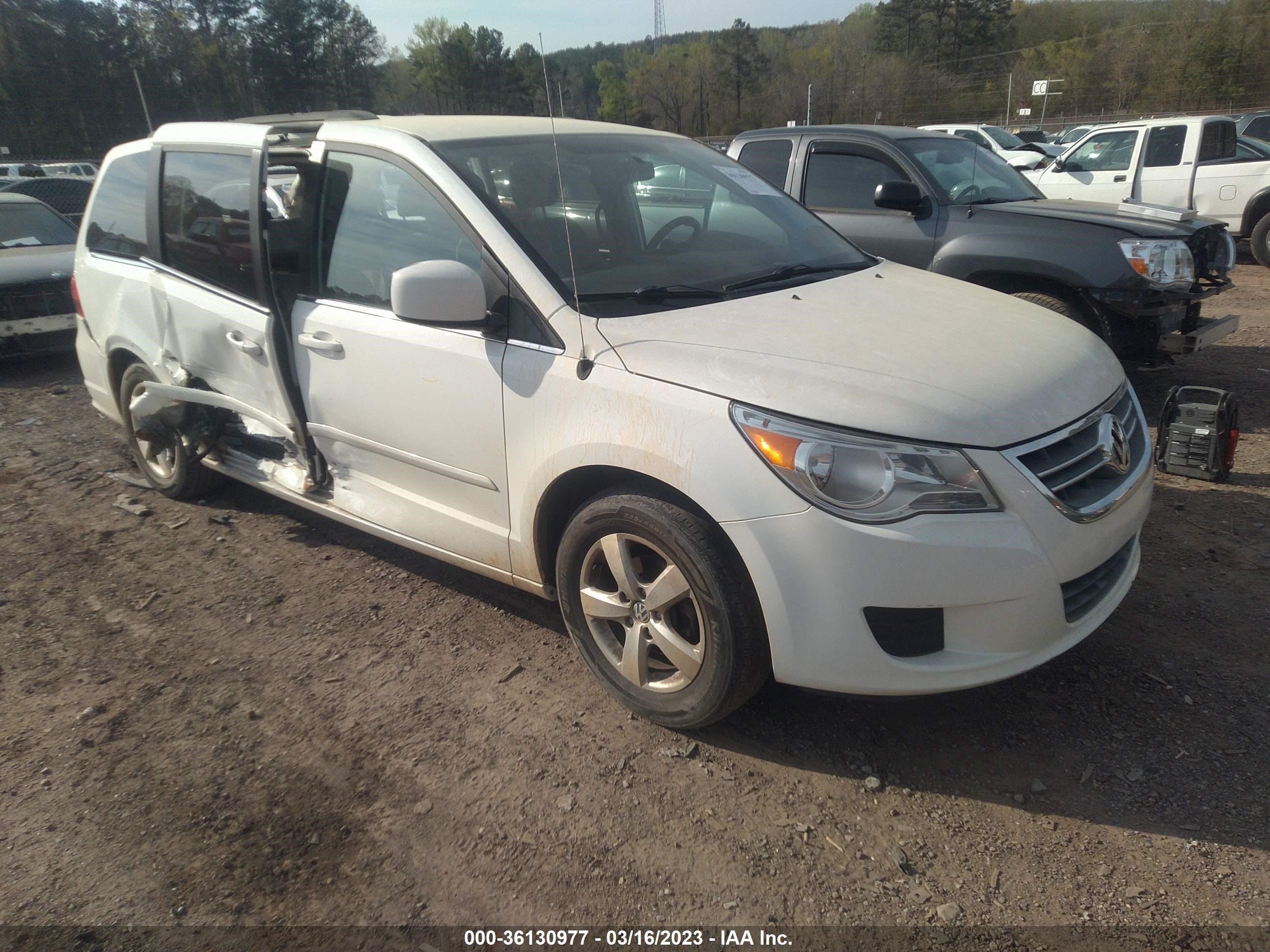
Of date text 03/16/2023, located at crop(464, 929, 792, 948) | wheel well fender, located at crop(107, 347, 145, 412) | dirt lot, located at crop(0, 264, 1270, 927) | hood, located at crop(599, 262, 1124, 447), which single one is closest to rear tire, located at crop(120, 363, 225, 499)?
wheel well fender, located at crop(107, 347, 145, 412)

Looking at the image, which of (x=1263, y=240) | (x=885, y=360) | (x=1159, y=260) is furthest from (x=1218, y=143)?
(x=885, y=360)

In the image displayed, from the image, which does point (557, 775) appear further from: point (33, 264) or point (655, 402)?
point (33, 264)

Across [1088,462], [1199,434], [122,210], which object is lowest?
[1199,434]

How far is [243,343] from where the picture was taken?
3691 millimetres

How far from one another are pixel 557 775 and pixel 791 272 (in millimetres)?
1983

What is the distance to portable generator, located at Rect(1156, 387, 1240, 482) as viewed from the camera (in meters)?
4.34

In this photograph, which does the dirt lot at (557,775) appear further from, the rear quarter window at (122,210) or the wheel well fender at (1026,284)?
the wheel well fender at (1026,284)

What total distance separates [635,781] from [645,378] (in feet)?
3.91

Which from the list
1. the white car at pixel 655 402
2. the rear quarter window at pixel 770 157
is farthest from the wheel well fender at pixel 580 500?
the rear quarter window at pixel 770 157

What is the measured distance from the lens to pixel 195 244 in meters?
3.96

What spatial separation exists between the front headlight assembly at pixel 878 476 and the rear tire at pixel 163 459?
3.55 meters

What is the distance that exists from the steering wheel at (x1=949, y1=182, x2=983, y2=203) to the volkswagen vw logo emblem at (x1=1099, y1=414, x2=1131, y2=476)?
363 centimetres

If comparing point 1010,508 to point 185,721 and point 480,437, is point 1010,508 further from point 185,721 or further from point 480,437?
point 185,721

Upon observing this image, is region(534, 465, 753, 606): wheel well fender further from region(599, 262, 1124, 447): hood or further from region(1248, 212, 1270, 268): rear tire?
region(1248, 212, 1270, 268): rear tire
